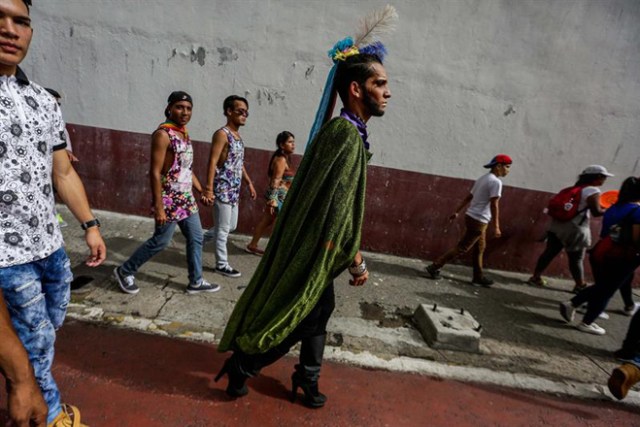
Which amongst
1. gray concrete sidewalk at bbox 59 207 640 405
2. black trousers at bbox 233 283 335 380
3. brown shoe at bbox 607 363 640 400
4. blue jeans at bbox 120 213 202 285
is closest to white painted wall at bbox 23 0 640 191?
gray concrete sidewalk at bbox 59 207 640 405

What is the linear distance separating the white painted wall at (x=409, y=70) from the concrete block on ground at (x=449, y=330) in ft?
8.09

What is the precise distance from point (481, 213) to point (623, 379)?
2.27 m

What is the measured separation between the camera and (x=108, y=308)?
2.99 m

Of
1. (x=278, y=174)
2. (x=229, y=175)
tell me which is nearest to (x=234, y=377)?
(x=229, y=175)

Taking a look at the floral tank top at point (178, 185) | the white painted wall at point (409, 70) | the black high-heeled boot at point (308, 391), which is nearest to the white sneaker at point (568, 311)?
the white painted wall at point (409, 70)

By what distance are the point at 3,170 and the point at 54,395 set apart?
43.8 inches

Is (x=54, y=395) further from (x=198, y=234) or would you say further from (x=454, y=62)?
(x=454, y=62)

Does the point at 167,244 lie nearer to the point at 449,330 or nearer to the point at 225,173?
the point at 225,173

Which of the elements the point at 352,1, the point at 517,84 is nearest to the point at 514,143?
the point at 517,84

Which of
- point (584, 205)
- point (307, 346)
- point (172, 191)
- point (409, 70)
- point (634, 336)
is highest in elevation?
point (409, 70)

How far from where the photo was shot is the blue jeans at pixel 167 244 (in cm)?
317

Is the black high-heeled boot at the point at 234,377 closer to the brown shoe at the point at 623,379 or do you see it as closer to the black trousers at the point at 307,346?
the black trousers at the point at 307,346

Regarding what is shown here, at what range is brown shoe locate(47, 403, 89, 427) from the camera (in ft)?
5.66

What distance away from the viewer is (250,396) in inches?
89.6
